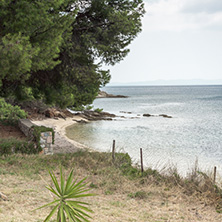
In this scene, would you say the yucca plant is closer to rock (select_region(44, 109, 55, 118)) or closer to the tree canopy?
the tree canopy

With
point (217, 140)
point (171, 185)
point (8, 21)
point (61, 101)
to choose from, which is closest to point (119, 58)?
point (61, 101)

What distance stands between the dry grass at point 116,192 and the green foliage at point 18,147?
2.59 feet

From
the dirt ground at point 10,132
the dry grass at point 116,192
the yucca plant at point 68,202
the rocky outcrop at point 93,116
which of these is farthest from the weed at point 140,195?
the rocky outcrop at point 93,116

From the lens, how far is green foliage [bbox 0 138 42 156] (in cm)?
1122

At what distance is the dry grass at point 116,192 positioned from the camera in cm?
634

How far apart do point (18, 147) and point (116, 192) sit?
17.2ft

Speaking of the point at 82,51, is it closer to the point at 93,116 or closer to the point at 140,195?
the point at 140,195

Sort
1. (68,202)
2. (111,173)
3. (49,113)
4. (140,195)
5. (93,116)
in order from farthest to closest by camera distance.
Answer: (93,116), (49,113), (111,173), (140,195), (68,202)

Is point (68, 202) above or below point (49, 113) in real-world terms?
above

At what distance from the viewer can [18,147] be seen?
1158 centimetres

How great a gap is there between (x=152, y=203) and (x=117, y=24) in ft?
31.0

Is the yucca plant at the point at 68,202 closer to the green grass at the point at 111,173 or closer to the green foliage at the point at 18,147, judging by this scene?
the green grass at the point at 111,173

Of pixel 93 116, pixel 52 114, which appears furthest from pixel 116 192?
pixel 93 116

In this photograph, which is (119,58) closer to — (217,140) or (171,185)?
(171,185)
